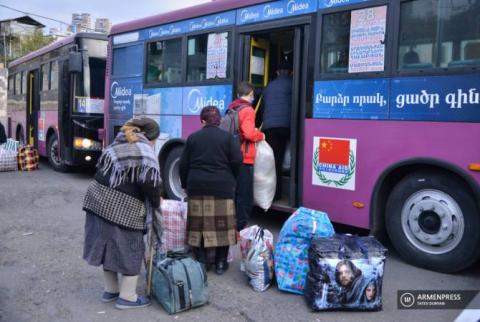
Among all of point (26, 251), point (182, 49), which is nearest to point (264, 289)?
point (26, 251)

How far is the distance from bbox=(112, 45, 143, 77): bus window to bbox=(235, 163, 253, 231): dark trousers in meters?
3.59

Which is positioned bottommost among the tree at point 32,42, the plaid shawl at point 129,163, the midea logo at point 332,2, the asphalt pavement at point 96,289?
the asphalt pavement at point 96,289

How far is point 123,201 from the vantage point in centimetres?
369

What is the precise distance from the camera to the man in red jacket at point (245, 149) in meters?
5.44

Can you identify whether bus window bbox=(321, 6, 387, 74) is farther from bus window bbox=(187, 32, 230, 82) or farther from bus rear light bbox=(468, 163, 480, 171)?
bus window bbox=(187, 32, 230, 82)

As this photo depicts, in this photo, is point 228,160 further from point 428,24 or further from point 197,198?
point 428,24

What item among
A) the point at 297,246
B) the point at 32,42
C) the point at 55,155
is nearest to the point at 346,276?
the point at 297,246

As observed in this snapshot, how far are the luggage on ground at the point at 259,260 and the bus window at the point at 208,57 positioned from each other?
292 cm

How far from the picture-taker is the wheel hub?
4574 mm

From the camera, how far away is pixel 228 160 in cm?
469

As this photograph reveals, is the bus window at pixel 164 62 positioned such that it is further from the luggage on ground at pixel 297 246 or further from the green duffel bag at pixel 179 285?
the green duffel bag at pixel 179 285

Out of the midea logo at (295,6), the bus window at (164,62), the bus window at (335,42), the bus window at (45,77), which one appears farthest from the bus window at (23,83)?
the bus window at (335,42)

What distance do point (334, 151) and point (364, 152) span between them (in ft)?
1.24

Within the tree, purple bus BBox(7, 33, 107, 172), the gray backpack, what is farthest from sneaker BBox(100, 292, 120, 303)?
the tree
